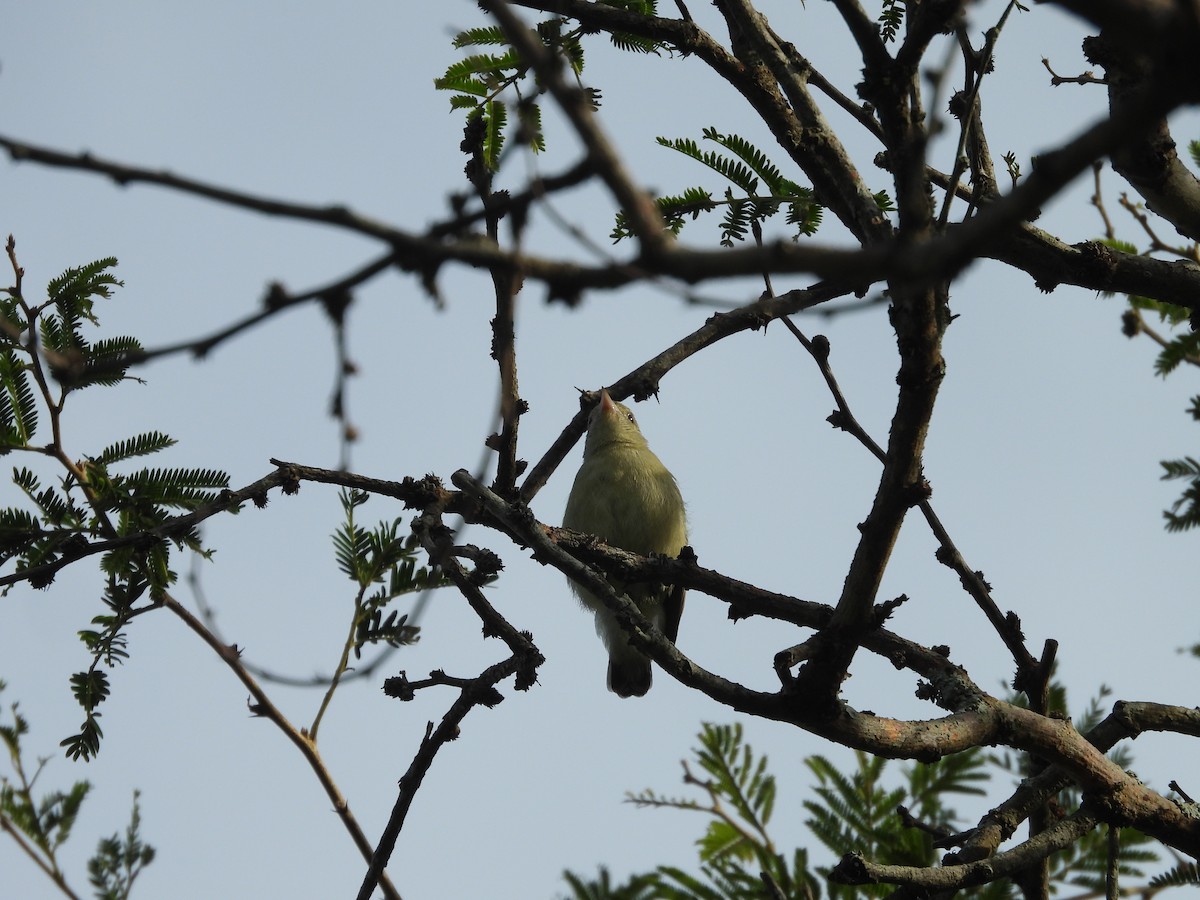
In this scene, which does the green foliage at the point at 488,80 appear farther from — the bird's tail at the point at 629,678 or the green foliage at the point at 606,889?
the bird's tail at the point at 629,678

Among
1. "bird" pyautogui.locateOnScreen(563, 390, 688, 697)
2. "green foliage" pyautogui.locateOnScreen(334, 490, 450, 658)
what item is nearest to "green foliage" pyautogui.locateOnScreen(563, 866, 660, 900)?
"green foliage" pyautogui.locateOnScreen(334, 490, 450, 658)

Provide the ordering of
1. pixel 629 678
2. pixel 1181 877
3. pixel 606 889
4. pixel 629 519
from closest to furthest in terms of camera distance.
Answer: pixel 606 889 < pixel 1181 877 < pixel 629 519 < pixel 629 678

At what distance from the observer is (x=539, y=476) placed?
163 inches

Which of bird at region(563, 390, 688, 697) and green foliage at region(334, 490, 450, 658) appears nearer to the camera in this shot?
green foliage at region(334, 490, 450, 658)

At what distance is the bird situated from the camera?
23.8ft

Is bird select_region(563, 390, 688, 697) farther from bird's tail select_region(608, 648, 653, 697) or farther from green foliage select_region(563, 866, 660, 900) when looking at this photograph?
green foliage select_region(563, 866, 660, 900)

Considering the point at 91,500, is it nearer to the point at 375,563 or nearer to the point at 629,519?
the point at 375,563

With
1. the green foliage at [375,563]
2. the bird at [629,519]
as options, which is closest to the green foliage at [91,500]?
the green foliage at [375,563]

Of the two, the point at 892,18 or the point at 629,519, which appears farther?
the point at 629,519

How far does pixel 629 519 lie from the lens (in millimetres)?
7242

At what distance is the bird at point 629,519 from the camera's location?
726cm

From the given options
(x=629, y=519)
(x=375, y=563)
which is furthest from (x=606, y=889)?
(x=629, y=519)

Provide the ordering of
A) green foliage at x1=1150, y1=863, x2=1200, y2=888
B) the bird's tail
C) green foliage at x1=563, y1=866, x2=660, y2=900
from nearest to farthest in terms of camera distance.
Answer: green foliage at x1=563, y1=866, x2=660, y2=900
green foliage at x1=1150, y1=863, x2=1200, y2=888
the bird's tail

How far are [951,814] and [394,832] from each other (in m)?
2.91
